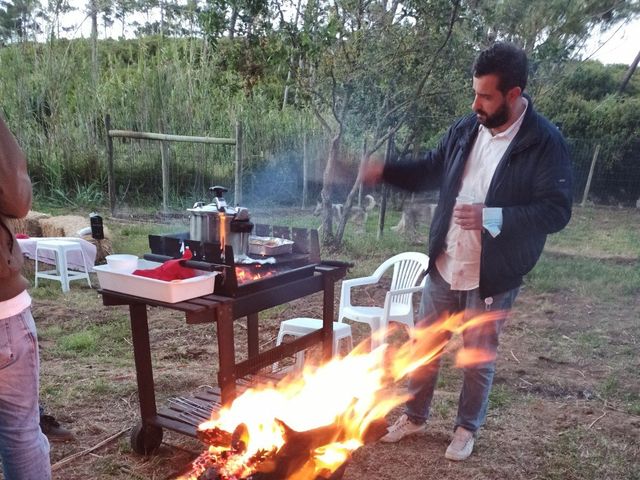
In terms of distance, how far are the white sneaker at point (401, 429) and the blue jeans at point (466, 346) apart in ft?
0.10

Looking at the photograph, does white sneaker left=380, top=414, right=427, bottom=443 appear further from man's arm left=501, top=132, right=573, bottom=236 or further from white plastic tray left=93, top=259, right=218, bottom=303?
white plastic tray left=93, top=259, right=218, bottom=303

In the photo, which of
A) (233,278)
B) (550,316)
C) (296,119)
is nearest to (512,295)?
(233,278)

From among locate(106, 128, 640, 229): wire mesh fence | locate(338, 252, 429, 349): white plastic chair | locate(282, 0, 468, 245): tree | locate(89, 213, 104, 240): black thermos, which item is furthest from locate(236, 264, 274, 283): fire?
locate(106, 128, 640, 229): wire mesh fence

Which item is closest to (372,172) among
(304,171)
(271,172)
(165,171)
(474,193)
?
(474,193)

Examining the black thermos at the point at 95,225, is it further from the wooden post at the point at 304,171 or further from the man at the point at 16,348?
the wooden post at the point at 304,171

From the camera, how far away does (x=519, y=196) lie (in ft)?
7.75

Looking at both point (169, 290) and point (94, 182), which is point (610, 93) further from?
point (169, 290)

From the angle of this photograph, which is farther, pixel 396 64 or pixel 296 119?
pixel 296 119

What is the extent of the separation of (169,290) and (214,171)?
8190 millimetres

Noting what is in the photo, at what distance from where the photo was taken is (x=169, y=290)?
2023mm

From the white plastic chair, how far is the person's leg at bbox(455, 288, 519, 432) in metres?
0.94

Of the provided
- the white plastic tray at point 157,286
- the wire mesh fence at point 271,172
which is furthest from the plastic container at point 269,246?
the wire mesh fence at point 271,172

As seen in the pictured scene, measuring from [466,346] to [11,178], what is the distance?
2065mm

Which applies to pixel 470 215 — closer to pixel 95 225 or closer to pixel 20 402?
pixel 20 402
